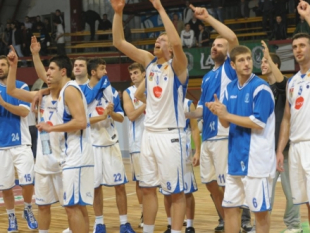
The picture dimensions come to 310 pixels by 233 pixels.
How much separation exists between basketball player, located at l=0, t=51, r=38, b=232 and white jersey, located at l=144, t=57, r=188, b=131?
240 centimetres

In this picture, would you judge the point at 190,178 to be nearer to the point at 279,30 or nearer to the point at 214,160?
the point at 214,160

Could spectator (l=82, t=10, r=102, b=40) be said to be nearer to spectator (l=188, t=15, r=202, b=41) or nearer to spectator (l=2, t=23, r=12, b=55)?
spectator (l=2, t=23, r=12, b=55)

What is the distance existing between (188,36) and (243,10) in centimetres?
202

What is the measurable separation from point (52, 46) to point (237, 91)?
19.2 metres

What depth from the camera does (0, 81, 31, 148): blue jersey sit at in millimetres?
8430

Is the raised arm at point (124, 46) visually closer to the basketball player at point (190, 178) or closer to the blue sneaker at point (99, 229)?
the basketball player at point (190, 178)

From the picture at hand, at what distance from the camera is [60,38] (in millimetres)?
24141

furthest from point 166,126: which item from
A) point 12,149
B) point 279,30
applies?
point 279,30

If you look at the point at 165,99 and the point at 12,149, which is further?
the point at 12,149

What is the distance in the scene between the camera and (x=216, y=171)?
7254 millimetres

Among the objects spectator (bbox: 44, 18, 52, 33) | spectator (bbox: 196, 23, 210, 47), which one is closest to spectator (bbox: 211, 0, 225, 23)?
spectator (bbox: 196, 23, 210, 47)

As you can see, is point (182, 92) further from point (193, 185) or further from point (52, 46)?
point (52, 46)

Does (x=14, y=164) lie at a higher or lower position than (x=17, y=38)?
lower

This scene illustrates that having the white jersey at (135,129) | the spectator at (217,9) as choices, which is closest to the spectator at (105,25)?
the spectator at (217,9)
